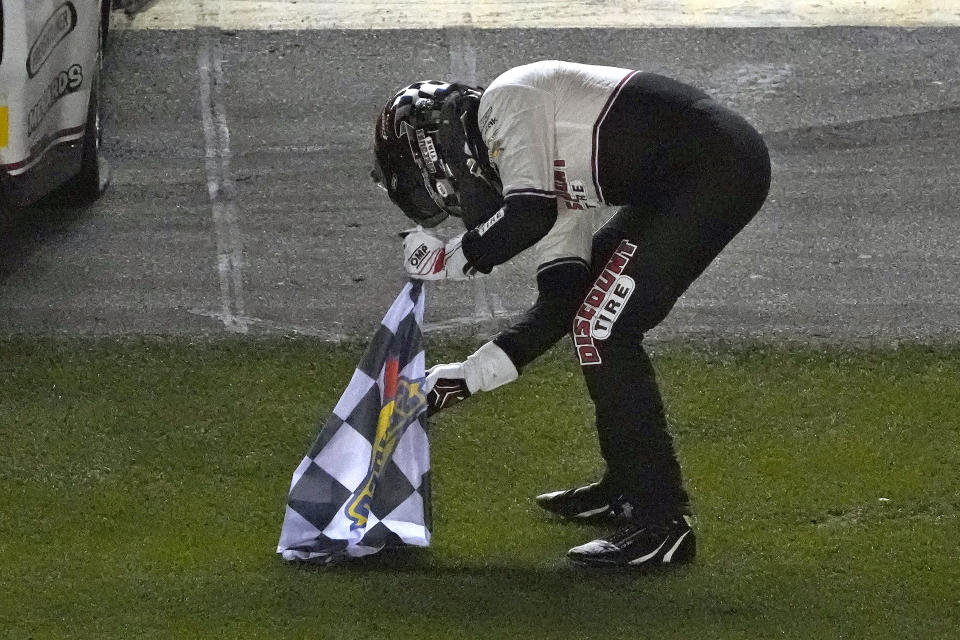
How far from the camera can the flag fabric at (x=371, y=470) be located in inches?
176

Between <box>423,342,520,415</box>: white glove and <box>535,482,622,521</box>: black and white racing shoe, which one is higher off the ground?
<box>423,342,520,415</box>: white glove

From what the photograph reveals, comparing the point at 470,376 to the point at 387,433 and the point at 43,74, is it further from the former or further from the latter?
the point at 43,74

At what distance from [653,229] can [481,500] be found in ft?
4.07

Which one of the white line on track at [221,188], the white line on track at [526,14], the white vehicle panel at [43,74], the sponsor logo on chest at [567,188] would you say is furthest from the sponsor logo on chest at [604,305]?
the white line on track at [526,14]

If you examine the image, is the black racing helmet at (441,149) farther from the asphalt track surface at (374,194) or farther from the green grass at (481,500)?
the asphalt track surface at (374,194)

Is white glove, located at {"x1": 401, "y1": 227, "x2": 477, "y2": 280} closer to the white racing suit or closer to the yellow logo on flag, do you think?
the white racing suit

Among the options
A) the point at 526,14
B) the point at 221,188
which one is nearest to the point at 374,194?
the point at 221,188

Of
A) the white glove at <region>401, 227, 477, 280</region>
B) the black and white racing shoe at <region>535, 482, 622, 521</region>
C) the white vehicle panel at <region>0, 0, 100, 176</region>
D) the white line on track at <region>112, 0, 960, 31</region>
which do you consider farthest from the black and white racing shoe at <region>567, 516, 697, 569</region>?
the white line on track at <region>112, 0, 960, 31</region>

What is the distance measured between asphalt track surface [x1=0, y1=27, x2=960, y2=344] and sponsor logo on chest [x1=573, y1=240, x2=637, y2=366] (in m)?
2.00

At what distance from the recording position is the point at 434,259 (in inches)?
178

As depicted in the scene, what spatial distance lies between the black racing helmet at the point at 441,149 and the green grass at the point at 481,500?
3.69 feet

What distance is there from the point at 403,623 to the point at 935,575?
5.68 feet

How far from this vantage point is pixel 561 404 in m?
5.67

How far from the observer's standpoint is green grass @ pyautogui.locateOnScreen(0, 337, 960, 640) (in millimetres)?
4207
